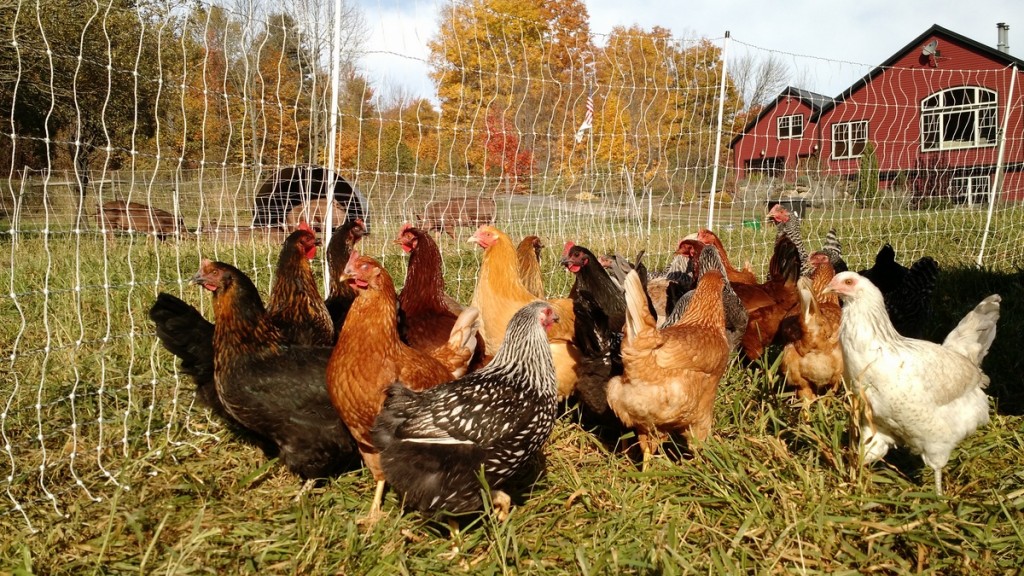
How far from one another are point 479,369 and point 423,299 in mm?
781

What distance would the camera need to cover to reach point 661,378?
2703mm

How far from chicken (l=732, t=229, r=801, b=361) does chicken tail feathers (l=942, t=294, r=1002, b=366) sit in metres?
0.87

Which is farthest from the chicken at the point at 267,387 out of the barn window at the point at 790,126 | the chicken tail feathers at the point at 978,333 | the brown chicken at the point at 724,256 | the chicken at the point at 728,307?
the barn window at the point at 790,126

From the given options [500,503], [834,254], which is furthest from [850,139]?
[500,503]

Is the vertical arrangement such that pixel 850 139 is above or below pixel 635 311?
above

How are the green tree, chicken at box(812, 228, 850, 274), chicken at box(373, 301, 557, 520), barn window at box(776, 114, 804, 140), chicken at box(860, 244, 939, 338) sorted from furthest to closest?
the green tree → barn window at box(776, 114, 804, 140) → chicken at box(812, 228, 850, 274) → chicken at box(860, 244, 939, 338) → chicken at box(373, 301, 557, 520)

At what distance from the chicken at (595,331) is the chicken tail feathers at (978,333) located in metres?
1.49

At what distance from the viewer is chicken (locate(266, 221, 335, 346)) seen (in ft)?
10.2

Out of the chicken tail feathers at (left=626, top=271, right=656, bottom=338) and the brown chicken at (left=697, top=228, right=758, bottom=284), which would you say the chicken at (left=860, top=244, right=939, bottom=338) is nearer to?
the brown chicken at (left=697, top=228, right=758, bottom=284)

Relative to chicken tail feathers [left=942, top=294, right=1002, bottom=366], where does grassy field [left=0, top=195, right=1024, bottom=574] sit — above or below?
below

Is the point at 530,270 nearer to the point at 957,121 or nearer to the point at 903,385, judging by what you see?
the point at 903,385

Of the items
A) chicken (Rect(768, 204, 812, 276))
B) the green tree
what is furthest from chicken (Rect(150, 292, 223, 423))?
the green tree

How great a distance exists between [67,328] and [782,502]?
4.13m

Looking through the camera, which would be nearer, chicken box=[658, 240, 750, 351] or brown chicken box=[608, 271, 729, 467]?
brown chicken box=[608, 271, 729, 467]
